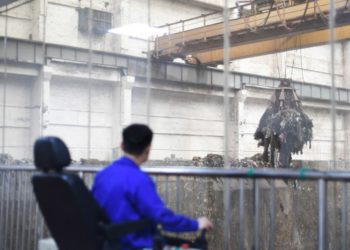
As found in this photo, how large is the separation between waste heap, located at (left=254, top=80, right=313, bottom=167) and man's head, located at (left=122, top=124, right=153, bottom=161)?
8.40 metres

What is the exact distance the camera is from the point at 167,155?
32.9 feet

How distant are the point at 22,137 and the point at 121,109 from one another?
128 inches

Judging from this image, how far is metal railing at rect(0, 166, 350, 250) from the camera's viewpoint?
320 centimetres

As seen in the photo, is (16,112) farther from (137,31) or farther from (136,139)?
(136,139)

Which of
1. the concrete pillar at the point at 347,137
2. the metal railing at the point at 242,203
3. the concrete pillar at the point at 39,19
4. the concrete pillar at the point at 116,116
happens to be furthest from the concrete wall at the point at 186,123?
the concrete pillar at the point at 39,19

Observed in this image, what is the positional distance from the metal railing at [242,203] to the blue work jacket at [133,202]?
74 cm

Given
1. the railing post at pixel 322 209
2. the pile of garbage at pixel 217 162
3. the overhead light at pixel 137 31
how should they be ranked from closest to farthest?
the railing post at pixel 322 209, the overhead light at pixel 137 31, the pile of garbage at pixel 217 162

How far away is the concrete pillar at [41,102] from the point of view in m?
10.4

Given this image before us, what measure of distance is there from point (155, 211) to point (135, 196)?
0.46ft

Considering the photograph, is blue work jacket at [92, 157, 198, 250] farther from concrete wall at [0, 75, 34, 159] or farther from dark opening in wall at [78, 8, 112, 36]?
concrete wall at [0, 75, 34, 159]

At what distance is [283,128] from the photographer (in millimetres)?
11242

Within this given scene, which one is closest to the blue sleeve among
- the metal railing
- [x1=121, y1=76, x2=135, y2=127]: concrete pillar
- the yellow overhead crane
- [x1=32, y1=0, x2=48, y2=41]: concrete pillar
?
the metal railing

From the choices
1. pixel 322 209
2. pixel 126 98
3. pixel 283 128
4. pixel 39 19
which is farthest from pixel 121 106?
pixel 322 209

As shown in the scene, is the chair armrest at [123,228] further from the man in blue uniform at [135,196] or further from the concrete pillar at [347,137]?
the concrete pillar at [347,137]
